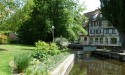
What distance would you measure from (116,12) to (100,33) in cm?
4003

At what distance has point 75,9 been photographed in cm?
6025

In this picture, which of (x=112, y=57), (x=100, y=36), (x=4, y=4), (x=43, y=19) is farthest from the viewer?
(x=100, y=36)

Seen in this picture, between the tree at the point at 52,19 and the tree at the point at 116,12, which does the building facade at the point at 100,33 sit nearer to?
the tree at the point at 52,19

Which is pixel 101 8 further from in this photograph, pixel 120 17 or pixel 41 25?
pixel 41 25

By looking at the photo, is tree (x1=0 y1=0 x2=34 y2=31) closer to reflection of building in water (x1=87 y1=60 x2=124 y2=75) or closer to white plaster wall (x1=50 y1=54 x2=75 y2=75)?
reflection of building in water (x1=87 y1=60 x2=124 y2=75)

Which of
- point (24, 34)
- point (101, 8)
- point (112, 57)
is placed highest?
point (101, 8)

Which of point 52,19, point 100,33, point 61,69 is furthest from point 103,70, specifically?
point 100,33

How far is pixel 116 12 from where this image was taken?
4816cm

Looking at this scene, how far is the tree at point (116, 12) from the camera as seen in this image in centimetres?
4744

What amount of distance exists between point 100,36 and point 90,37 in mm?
6156

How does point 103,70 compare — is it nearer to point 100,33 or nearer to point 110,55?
point 110,55

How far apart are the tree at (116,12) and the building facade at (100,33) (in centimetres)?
3115

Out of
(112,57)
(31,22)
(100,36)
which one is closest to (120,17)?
(112,57)

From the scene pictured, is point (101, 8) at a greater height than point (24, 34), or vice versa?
point (101, 8)
